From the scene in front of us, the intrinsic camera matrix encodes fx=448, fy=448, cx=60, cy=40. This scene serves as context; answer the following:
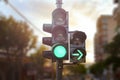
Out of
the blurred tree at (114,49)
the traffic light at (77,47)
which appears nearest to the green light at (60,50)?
the traffic light at (77,47)

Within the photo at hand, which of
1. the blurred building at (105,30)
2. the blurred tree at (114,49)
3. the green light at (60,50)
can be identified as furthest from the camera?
the blurred building at (105,30)

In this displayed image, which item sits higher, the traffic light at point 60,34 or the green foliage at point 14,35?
the green foliage at point 14,35

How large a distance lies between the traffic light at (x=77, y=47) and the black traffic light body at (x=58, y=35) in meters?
0.19

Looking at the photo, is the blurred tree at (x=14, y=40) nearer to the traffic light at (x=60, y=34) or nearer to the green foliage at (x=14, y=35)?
the green foliage at (x=14, y=35)

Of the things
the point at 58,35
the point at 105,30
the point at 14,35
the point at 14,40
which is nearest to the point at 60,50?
the point at 58,35

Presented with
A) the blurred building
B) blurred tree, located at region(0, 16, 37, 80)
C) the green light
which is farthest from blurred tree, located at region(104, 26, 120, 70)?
the blurred building

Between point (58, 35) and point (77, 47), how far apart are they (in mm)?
509

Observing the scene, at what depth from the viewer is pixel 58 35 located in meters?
10.1

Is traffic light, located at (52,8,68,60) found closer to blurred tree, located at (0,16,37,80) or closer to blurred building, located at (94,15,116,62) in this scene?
blurred tree, located at (0,16,37,80)

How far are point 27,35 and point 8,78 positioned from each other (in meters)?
10.6

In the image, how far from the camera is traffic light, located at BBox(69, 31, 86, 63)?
33.1 feet

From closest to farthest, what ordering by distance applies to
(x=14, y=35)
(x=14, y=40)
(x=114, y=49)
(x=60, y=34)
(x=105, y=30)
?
(x=60, y=34) < (x=14, y=35) < (x=14, y=40) < (x=114, y=49) < (x=105, y=30)

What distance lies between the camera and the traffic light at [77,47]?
398 inches

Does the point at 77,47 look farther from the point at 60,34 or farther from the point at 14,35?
the point at 14,35
